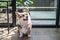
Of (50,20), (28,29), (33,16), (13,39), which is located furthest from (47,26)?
(13,39)

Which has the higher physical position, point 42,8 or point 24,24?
point 42,8

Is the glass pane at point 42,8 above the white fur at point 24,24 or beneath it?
above

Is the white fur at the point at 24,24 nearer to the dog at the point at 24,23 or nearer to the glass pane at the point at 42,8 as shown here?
the dog at the point at 24,23

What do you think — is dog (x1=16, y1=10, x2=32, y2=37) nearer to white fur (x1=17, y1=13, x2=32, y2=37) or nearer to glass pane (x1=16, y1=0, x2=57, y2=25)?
white fur (x1=17, y1=13, x2=32, y2=37)

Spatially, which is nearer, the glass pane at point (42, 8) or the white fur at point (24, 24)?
the white fur at point (24, 24)

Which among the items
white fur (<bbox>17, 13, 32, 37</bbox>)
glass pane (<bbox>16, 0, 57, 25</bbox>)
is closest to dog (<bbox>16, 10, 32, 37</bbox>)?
white fur (<bbox>17, 13, 32, 37</bbox>)

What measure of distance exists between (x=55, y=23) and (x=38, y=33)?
1.13 meters

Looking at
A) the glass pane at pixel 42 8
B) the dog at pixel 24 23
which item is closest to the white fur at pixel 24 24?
the dog at pixel 24 23

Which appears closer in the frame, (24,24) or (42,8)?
(24,24)

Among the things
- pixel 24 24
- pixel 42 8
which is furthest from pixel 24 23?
pixel 42 8

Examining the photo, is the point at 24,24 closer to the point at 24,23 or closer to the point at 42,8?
the point at 24,23

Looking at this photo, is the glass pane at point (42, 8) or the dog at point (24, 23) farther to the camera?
the glass pane at point (42, 8)

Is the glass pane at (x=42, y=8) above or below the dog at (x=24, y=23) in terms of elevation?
above

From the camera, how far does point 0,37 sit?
3803 mm
